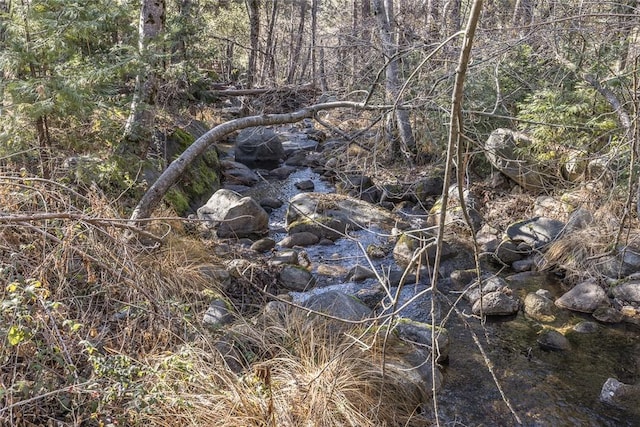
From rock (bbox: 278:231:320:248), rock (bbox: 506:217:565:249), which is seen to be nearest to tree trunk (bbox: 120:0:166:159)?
rock (bbox: 278:231:320:248)

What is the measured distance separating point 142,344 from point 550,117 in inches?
251

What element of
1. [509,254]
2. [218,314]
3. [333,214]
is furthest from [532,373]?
[333,214]

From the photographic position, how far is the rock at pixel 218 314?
4129mm

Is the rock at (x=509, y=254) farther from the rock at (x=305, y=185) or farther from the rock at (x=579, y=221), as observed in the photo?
the rock at (x=305, y=185)

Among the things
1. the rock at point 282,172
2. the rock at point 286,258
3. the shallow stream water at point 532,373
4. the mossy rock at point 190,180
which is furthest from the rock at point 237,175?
the shallow stream water at point 532,373

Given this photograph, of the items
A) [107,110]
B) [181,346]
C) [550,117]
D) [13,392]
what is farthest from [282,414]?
[550,117]

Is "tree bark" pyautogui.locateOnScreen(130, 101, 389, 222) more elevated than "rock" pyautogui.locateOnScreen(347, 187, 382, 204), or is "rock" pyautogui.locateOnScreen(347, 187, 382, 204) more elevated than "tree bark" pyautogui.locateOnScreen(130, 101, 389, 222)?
"tree bark" pyautogui.locateOnScreen(130, 101, 389, 222)

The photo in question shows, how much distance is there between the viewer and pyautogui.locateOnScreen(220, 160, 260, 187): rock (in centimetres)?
1045

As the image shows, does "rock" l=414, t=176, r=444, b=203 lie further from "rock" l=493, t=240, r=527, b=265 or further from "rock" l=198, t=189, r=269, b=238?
"rock" l=198, t=189, r=269, b=238

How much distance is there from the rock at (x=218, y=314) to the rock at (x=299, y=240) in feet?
9.61

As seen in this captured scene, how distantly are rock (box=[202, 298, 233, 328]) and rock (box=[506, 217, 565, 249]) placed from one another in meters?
4.53

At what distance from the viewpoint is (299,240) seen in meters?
7.43

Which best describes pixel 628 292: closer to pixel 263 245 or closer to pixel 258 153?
pixel 263 245

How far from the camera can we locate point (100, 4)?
534cm
